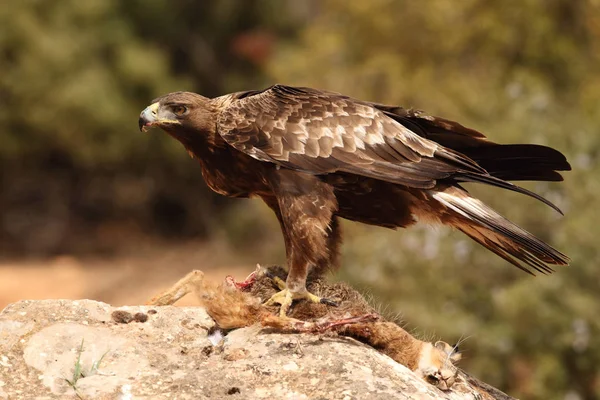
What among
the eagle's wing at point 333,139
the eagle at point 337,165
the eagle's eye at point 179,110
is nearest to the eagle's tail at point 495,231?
the eagle at point 337,165

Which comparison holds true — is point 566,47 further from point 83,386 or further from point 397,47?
point 83,386

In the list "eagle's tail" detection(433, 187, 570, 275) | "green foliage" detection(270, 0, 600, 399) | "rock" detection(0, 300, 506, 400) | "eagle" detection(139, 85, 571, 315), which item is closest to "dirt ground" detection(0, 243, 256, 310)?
"green foliage" detection(270, 0, 600, 399)

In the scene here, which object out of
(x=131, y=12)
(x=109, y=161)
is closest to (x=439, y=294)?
(x=109, y=161)

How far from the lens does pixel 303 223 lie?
16.1 feet

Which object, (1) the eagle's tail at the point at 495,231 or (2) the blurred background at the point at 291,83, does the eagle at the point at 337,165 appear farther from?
(2) the blurred background at the point at 291,83

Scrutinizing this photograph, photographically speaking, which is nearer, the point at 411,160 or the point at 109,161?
the point at 411,160

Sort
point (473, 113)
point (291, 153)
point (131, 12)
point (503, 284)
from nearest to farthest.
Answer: point (291, 153) → point (503, 284) → point (473, 113) → point (131, 12)

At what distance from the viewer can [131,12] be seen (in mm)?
23844

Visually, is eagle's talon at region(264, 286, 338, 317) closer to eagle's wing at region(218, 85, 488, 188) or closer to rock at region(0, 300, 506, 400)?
rock at region(0, 300, 506, 400)

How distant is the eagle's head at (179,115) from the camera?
5.18 meters

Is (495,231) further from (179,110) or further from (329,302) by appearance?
(179,110)

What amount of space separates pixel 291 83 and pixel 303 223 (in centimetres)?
1502

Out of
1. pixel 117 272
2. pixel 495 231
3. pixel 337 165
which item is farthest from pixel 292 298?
pixel 117 272

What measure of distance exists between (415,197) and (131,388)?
1874mm
